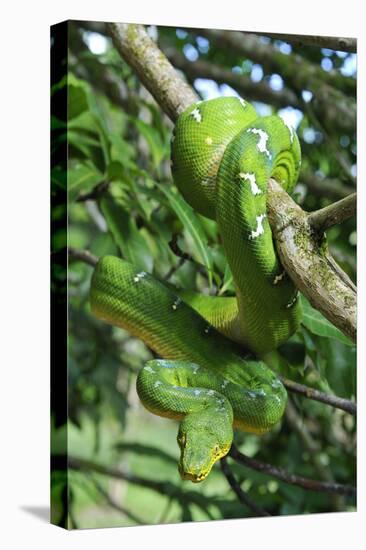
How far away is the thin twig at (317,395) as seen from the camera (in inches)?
128

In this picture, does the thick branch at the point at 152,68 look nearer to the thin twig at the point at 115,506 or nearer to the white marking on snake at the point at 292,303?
the white marking on snake at the point at 292,303

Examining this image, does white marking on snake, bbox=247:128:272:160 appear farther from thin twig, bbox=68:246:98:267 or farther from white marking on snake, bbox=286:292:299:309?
thin twig, bbox=68:246:98:267

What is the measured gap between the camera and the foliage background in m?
3.46

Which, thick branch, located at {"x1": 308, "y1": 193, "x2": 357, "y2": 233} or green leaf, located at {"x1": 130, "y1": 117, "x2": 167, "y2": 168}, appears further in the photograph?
green leaf, located at {"x1": 130, "y1": 117, "x2": 167, "y2": 168}

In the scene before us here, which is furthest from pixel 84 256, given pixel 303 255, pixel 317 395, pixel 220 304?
pixel 303 255

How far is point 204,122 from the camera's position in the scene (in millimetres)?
2965

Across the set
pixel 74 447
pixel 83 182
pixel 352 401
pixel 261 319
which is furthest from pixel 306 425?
pixel 83 182

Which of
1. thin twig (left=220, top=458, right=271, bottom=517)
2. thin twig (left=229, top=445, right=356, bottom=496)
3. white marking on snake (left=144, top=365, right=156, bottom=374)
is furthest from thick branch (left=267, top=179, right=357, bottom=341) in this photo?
thin twig (left=220, top=458, right=271, bottom=517)

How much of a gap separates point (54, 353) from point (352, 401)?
4.09ft

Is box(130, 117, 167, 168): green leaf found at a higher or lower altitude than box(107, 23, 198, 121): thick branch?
lower

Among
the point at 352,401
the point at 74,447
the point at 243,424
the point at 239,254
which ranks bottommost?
the point at 74,447

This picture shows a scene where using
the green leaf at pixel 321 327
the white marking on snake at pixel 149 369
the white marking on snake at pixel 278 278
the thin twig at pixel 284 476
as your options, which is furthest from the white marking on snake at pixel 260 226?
the thin twig at pixel 284 476

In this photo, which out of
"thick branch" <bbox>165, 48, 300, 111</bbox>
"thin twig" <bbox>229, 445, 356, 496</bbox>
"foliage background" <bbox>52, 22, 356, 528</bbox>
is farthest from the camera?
"thick branch" <bbox>165, 48, 300, 111</bbox>

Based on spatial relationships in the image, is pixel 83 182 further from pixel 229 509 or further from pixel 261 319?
pixel 229 509
